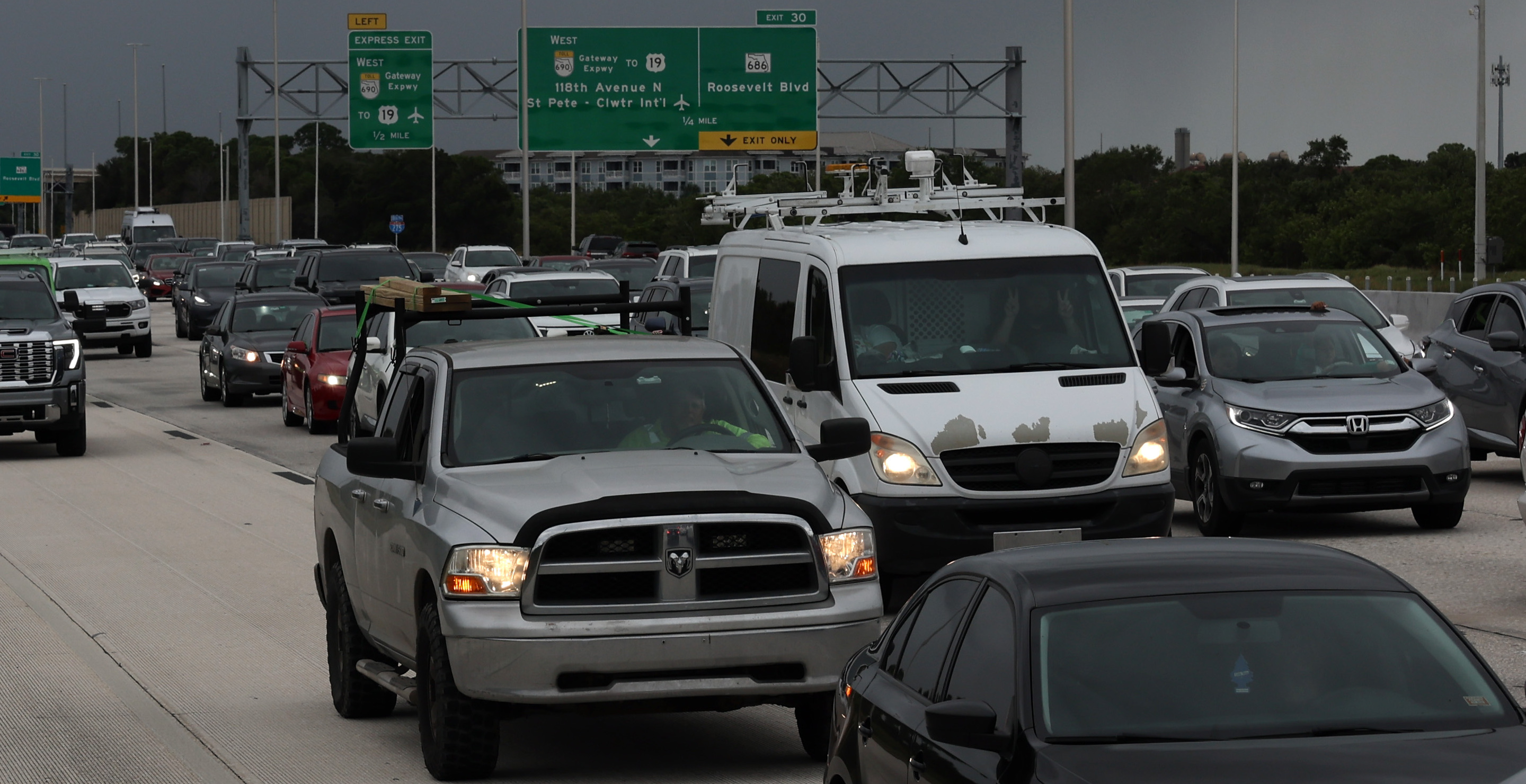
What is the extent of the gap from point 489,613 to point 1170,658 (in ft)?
10.9

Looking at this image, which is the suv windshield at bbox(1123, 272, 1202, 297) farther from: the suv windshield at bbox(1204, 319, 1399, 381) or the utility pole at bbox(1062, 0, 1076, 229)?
the suv windshield at bbox(1204, 319, 1399, 381)

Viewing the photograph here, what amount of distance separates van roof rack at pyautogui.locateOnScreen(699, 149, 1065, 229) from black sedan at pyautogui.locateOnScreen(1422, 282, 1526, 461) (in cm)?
395

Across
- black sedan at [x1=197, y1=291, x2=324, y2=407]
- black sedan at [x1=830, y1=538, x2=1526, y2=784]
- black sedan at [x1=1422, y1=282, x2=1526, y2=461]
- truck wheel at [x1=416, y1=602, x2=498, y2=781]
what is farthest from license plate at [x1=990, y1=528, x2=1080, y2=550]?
black sedan at [x1=197, y1=291, x2=324, y2=407]

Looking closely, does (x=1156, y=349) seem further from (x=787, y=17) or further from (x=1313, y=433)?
(x=787, y=17)

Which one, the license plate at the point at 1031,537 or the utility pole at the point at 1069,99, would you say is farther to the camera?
the utility pole at the point at 1069,99

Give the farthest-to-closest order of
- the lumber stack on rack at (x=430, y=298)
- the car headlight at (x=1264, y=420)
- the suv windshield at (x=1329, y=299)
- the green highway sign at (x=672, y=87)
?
1. the green highway sign at (x=672, y=87)
2. the suv windshield at (x=1329, y=299)
3. the car headlight at (x=1264, y=420)
4. the lumber stack on rack at (x=430, y=298)

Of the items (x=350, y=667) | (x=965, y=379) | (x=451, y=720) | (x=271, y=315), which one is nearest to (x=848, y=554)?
(x=451, y=720)

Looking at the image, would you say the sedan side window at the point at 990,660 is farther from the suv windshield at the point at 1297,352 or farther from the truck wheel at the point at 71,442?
the truck wheel at the point at 71,442

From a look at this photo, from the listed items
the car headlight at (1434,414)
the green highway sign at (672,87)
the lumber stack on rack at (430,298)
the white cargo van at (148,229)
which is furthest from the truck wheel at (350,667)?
the white cargo van at (148,229)

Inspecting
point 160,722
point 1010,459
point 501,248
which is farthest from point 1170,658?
point 501,248

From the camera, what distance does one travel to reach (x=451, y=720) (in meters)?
7.80

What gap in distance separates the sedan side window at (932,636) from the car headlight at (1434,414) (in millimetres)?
10266

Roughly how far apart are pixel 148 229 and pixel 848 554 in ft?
338

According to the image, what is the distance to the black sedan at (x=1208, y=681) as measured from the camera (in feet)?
14.9
